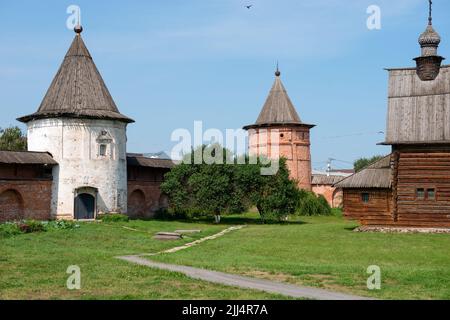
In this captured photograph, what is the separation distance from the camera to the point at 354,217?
99.6 ft

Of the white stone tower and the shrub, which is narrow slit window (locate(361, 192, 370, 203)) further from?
the shrub

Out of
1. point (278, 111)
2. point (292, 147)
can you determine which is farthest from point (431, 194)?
point (278, 111)

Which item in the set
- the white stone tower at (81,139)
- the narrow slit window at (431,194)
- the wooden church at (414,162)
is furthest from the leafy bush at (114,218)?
the narrow slit window at (431,194)

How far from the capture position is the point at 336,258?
19.8m

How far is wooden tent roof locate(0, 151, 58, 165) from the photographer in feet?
102

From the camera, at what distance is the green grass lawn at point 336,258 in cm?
1386

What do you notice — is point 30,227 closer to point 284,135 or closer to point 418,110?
point 418,110

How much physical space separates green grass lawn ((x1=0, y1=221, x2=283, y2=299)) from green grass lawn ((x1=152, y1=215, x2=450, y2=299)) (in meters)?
Answer: 2.05

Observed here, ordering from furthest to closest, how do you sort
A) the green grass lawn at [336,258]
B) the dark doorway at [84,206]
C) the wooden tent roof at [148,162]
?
the wooden tent roof at [148,162], the dark doorway at [84,206], the green grass lawn at [336,258]

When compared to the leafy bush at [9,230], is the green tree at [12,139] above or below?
above

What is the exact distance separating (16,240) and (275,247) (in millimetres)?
9695

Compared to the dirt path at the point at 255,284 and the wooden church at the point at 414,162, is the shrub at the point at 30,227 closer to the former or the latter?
the dirt path at the point at 255,284

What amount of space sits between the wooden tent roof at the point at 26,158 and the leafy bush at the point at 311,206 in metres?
19.9

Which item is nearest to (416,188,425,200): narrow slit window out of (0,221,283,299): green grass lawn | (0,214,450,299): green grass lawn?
(0,214,450,299): green grass lawn
